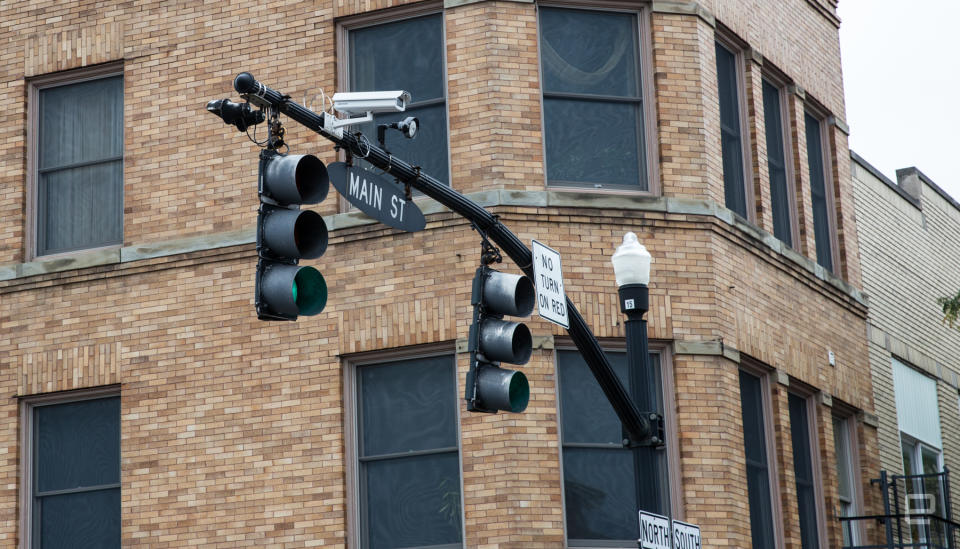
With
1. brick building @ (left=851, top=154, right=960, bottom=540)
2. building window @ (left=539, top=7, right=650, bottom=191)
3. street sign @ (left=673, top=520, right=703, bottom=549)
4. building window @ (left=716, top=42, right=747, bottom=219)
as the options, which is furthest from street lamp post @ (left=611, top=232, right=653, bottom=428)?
brick building @ (left=851, top=154, right=960, bottom=540)

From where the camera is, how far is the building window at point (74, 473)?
17.1 metres

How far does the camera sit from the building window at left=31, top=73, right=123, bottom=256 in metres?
18.0

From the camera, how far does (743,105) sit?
18.5 meters

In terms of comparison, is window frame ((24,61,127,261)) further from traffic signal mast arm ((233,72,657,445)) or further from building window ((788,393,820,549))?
traffic signal mast arm ((233,72,657,445))

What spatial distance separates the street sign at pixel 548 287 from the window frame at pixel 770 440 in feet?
23.7

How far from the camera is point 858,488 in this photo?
1969cm

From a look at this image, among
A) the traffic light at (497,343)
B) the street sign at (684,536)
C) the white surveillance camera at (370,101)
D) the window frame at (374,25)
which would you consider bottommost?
the street sign at (684,536)

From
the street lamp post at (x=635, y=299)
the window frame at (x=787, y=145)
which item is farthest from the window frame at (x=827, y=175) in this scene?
the street lamp post at (x=635, y=299)

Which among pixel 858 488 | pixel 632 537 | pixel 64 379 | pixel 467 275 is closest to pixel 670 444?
pixel 632 537

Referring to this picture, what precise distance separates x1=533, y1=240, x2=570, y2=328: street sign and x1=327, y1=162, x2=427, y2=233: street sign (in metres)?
0.94

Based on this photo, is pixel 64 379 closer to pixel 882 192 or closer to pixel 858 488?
pixel 858 488

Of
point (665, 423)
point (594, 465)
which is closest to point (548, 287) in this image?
point (594, 465)

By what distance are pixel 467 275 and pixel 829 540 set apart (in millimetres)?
5745

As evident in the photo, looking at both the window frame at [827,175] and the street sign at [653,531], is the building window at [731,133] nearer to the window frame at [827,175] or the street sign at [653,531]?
the window frame at [827,175]
